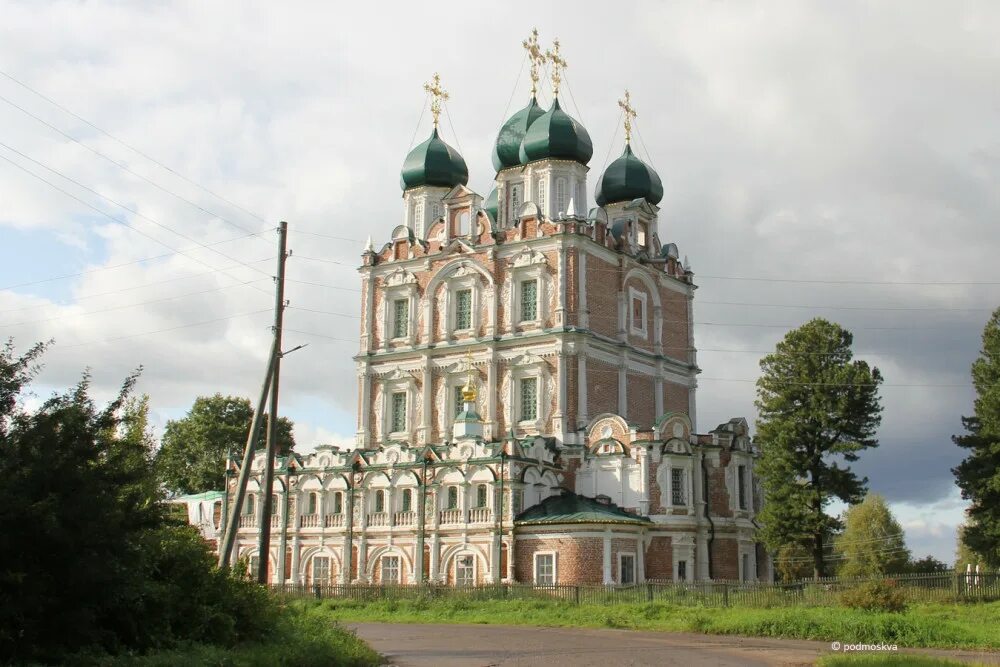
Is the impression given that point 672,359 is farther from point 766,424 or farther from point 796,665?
point 796,665

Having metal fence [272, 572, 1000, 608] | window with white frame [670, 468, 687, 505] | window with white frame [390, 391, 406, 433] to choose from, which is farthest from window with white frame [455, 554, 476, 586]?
window with white frame [390, 391, 406, 433]

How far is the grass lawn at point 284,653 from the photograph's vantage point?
14008 mm

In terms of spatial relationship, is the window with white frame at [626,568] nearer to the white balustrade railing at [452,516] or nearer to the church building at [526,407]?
the church building at [526,407]

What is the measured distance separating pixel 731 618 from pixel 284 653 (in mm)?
13548

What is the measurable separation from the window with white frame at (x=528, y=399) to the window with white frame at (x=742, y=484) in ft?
29.0

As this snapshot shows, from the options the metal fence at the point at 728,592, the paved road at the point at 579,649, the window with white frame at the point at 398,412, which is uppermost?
the window with white frame at the point at 398,412

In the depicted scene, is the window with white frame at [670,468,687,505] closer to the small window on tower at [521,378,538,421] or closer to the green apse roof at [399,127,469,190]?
the small window on tower at [521,378,538,421]

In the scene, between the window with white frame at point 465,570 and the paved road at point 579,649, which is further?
the window with white frame at point 465,570

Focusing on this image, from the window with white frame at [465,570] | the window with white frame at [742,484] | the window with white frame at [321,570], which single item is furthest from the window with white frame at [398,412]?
the window with white frame at [742,484]

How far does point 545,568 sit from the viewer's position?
40344mm

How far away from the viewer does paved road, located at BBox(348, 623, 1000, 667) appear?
63.0 feet

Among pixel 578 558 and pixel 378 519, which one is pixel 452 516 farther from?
pixel 578 558

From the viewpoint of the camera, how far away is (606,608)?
3105 cm

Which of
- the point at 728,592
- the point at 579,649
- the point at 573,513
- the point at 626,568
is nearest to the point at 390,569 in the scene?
the point at 573,513
